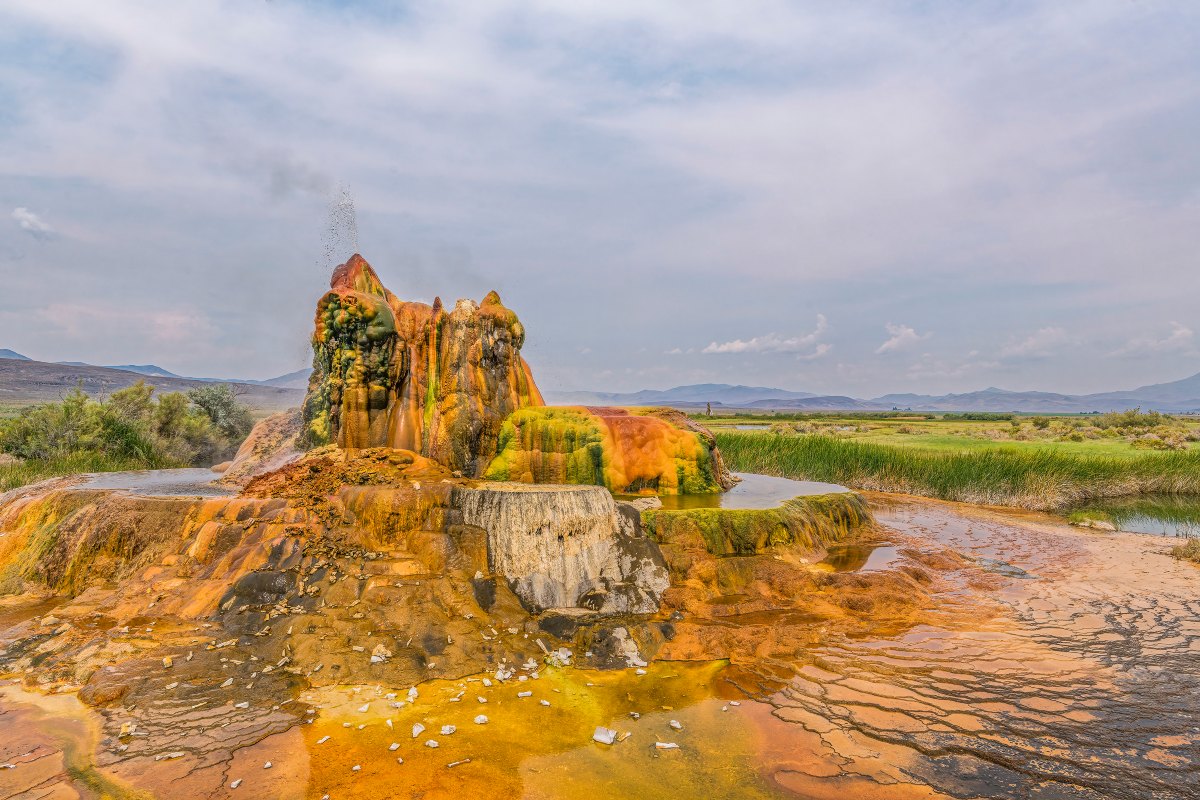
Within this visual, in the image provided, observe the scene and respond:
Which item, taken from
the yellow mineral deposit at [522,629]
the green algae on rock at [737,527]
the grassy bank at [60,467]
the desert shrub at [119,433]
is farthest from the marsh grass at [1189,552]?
the desert shrub at [119,433]

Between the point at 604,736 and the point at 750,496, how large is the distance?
753 centimetres

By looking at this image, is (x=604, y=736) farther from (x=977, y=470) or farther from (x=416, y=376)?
(x=977, y=470)

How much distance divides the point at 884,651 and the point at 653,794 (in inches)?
161

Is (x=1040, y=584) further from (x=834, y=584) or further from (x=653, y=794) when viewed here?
(x=653, y=794)

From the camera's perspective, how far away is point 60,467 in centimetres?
1703

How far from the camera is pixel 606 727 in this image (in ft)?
19.6

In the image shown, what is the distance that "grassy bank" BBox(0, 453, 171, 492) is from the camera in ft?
51.8

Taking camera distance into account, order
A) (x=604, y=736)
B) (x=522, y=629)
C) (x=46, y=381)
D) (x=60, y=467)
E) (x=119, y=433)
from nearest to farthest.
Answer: (x=604, y=736), (x=522, y=629), (x=60, y=467), (x=119, y=433), (x=46, y=381)

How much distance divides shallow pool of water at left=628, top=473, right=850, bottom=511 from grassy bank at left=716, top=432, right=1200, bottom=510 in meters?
6.75

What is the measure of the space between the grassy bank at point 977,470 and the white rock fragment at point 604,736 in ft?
56.0

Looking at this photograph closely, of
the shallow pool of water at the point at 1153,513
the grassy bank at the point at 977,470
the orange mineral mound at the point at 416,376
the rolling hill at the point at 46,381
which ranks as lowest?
the shallow pool of water at the point at 1153,513

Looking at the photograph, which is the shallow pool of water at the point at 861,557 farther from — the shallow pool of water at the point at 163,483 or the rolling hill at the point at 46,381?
the rolling hill at the point at 46,381

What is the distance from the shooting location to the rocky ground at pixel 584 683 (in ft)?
16.7

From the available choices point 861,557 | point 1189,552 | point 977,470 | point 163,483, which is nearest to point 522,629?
point 861,557
